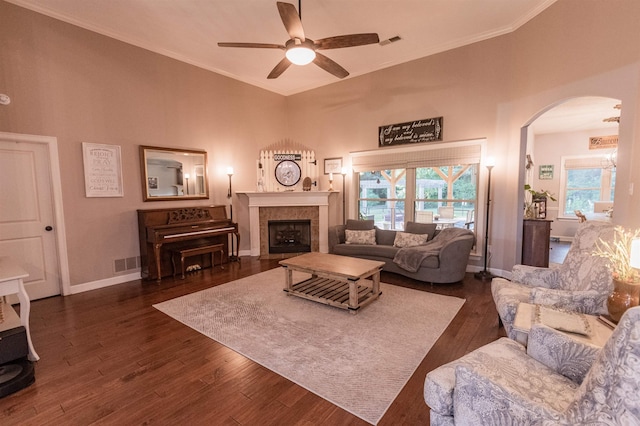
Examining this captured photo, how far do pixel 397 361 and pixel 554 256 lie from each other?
5.83m

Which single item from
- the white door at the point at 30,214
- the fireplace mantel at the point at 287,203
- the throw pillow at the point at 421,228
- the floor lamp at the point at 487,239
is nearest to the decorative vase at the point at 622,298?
the floor lamp at the point at 487,239

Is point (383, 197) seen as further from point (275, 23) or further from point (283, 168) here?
point (275, 23)

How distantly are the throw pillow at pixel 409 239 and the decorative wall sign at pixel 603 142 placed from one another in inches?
244

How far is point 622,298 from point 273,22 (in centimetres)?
454

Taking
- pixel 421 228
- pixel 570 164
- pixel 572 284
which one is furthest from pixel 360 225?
pixel 570 164

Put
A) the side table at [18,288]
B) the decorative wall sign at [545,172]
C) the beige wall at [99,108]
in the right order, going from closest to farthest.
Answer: the side table at [18,288], the beige wall at [99,108], the decorative wall sign at [545,172]

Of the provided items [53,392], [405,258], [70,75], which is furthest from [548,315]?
[70,75]

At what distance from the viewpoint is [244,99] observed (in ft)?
19.7

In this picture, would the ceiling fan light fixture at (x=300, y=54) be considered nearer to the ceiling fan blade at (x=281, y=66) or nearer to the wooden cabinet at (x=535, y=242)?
the ceiling fan blade at (x=281, y=66)

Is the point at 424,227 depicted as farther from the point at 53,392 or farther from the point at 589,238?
the point at 53,392

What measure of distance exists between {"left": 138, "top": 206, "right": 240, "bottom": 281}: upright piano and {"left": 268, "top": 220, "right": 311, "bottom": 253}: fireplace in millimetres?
1149

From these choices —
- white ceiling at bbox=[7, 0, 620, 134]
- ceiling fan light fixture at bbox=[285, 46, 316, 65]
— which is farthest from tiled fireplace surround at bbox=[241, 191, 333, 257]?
ceiling fan light fixture at bbox=[285, 46, 316, 65]

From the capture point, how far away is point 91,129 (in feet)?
13.3

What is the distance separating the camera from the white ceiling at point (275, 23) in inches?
140
